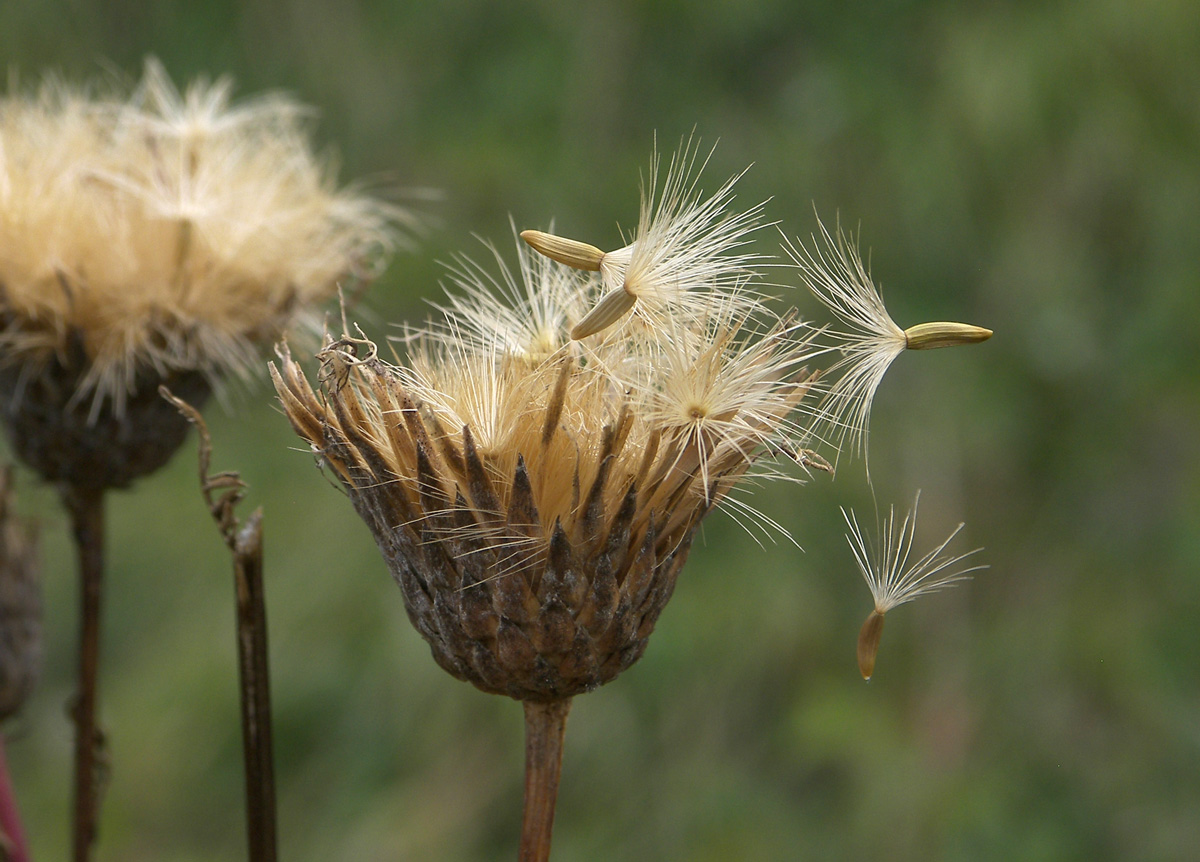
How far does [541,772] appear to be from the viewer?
35 cm

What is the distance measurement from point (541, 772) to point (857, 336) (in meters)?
0.16

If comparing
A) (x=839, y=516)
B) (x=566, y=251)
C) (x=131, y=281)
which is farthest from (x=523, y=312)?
(x=839, y=516)

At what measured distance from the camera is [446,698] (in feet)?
5.24

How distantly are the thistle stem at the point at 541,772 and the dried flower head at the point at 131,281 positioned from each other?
0.27 m

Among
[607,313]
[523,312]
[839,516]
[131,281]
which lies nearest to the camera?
[607,313]

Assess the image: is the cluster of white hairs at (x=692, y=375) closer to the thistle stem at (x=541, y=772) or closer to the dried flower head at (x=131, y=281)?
the thistle stem at (x=541, y=772)

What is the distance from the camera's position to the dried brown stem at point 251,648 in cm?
38

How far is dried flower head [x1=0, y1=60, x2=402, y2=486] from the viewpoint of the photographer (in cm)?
54

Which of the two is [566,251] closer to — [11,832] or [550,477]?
[550,477]

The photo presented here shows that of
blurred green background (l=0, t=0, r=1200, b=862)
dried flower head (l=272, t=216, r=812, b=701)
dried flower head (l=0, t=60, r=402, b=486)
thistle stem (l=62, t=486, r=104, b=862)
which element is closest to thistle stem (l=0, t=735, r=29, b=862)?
thistle stem (l=62, t=486, r=104, b=862)

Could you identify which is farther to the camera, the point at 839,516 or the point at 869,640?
the point at 839,516

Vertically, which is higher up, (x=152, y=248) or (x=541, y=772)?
(x=152, y=248)

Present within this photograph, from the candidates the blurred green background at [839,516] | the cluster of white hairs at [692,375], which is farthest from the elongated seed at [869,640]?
the blurred green background at [839,516]

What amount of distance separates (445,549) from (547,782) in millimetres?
77
